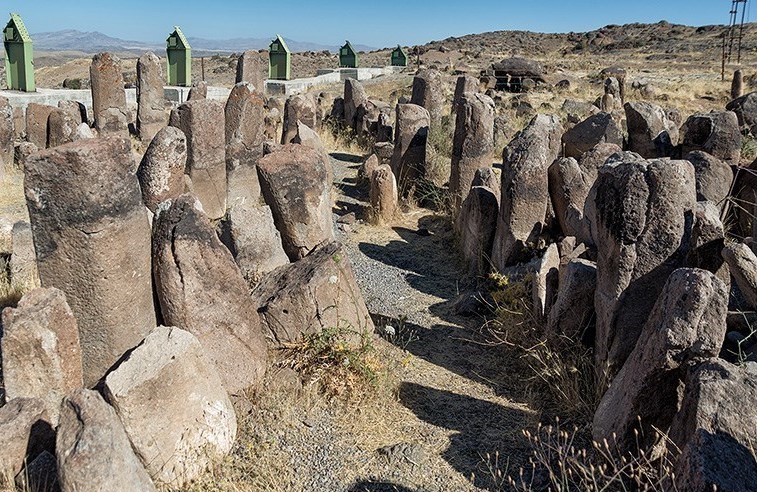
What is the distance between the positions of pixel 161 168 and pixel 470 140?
4.15 meters

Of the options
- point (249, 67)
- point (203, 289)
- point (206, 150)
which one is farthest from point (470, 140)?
point (249, 67)

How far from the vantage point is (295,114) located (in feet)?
42.7

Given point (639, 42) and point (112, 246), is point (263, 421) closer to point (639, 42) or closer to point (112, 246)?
point (112, 246)

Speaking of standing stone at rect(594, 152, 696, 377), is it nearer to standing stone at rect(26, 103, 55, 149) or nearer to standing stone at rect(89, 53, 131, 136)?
standing stone at rect(26, 103, 55, 149)

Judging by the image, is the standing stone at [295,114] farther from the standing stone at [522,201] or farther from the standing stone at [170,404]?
the standing stone at [170,404]

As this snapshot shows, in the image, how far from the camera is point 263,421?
4.17 meters

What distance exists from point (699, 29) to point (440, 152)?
5827cm

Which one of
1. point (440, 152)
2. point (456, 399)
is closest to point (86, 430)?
point (456, 399)

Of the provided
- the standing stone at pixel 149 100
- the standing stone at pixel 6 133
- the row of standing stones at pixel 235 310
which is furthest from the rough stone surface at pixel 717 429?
the standing stone at pixel 149 100

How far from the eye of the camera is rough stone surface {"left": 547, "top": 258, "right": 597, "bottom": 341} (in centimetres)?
468

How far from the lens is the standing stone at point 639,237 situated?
4.02 meters

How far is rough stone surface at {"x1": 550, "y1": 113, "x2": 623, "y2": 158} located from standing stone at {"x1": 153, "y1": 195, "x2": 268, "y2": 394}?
736cm

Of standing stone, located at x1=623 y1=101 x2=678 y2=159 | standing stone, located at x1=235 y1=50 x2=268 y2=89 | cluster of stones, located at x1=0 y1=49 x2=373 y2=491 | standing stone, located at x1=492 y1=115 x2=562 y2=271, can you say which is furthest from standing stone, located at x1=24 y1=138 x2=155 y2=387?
standing stone, located at x1=235 y1=50 x2=268 y2=89

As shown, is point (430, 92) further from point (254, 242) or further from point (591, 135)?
point (254, 242)
